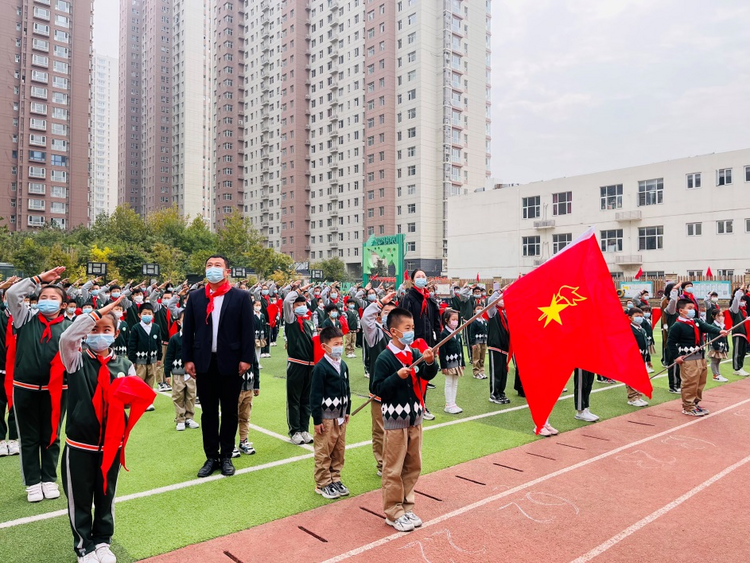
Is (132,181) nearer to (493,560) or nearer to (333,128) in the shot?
(333,128)

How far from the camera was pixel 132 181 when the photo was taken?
12000cm

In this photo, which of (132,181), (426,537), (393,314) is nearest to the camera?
(426,537)

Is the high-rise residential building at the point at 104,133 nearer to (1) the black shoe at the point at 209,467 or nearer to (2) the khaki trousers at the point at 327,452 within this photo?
(1) the black shoe at the point at 209,467

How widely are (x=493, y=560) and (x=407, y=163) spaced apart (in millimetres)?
61276

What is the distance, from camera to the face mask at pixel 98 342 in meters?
4.34

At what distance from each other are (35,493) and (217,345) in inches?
88.7

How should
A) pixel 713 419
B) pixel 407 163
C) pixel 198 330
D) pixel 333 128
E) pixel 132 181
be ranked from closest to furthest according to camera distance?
pixel 198 330 → pixel 713 419 → pixel 407 163 → pixel 333 128 → pixel 132 181

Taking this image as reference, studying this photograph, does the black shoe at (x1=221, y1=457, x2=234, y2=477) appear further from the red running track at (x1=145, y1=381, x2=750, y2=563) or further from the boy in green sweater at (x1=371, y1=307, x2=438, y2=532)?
the boy in green sweater at (x1=371, y1=307, x2=438, y2=532)

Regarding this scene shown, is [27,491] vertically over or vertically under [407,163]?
under

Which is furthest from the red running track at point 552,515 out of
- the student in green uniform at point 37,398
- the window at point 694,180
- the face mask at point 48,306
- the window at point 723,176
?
the window at point 694,180

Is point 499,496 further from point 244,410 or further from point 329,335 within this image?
point 244,410

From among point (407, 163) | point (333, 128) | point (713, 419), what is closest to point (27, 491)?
point (713, 419)

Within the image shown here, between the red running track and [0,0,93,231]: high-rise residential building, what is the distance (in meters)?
73.0

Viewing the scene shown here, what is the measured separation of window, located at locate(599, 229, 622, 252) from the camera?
42.1 metres
